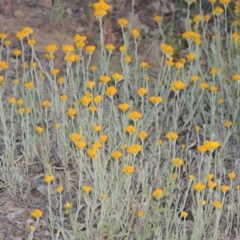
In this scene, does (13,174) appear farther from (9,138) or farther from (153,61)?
(153,61)

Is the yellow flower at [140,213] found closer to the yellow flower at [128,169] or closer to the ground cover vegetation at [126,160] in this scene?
the ground cover vegetation at [126,160]

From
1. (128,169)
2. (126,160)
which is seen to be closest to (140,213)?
(128,169)

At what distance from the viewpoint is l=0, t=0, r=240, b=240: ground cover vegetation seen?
3639mm

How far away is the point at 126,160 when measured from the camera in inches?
154

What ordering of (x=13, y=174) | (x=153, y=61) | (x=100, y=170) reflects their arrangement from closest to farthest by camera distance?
(x=100, y=170) → (x=13, y=174) → (x=153, y=61)

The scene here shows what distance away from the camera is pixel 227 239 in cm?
375

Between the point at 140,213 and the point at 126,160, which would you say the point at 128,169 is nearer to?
the point at 140,213

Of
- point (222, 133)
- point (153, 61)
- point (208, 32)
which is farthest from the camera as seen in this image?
point (208, 32)

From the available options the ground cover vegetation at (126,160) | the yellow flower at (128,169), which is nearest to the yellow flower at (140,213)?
the ground cover vegetation at (126,160)

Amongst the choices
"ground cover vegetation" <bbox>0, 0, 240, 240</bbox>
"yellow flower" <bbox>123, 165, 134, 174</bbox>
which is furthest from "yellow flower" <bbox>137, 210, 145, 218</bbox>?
"yellow flower" <bbox>123, 165, 134, 174</bbox>

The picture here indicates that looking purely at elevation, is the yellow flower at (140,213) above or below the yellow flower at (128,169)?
below

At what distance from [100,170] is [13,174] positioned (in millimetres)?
538

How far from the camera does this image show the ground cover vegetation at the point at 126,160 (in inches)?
143

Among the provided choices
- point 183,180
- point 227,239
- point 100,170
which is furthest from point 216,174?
point 100,170
